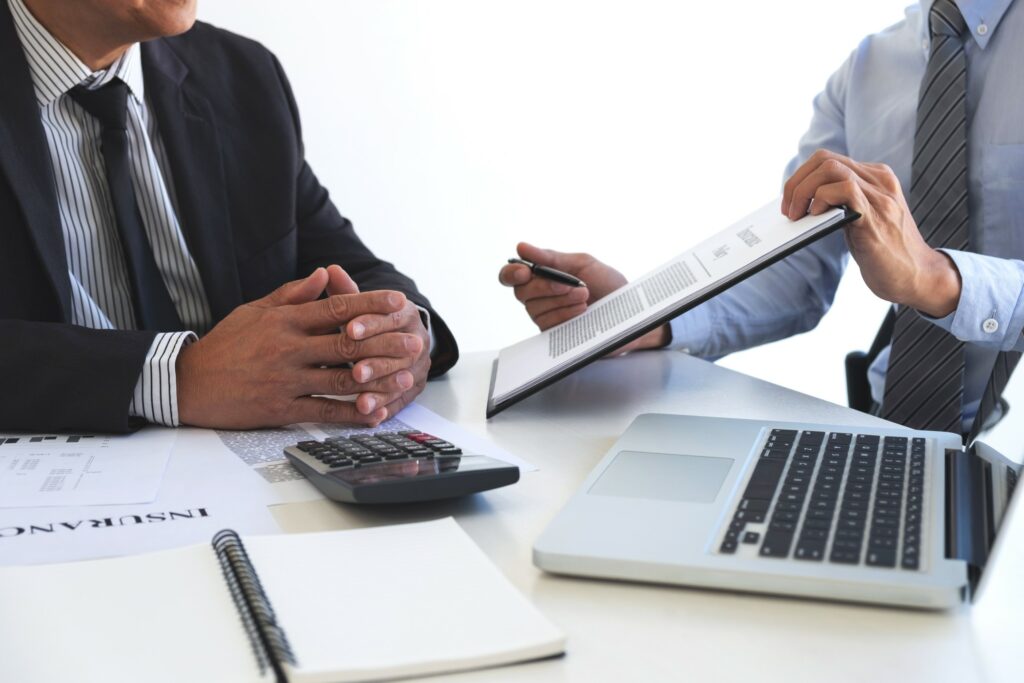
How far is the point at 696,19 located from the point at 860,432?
2857 mm

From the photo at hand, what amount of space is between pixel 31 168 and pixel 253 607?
2.90ft

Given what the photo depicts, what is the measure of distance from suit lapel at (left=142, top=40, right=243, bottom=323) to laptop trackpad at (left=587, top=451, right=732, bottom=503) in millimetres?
826

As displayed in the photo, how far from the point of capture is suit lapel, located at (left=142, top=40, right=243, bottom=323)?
4.60ft

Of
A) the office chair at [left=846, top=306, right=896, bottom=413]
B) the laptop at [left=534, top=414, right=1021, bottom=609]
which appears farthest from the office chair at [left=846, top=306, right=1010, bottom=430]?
the laptop at [left=534, top=414, right=1021, bottom=609]

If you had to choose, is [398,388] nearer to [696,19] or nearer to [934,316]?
[934,316]

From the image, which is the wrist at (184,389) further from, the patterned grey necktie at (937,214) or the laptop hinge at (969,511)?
the patterned grey necktie at (937,214)

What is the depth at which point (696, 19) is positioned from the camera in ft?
11.2

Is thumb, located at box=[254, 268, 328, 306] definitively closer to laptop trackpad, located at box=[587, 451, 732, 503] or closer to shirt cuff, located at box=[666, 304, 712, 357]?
laptop trackpad, located at box=[587, 451, 732, 503]

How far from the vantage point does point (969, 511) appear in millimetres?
624

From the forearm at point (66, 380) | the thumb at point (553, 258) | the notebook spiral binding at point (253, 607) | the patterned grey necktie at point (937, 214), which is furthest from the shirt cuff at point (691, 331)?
the notebook spiral binding at point (253, 607)

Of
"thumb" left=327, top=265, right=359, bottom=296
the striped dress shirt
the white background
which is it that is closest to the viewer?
"thumb" left=327, top=265, right=359, bottom=296

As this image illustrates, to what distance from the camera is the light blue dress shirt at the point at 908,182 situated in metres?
1.21

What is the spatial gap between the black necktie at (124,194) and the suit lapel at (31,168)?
12cm

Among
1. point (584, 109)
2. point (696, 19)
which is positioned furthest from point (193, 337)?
point (696, 19)
